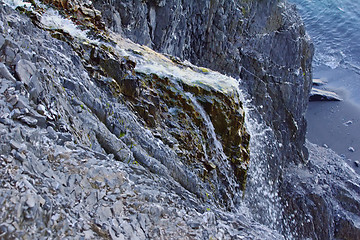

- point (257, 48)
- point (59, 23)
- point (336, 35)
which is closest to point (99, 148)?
point (59, 23)

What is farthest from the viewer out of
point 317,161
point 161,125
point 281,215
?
point 317,161

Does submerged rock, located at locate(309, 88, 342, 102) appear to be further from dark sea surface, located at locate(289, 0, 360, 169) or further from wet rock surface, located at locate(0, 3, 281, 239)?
wet rock surface, located at locate(0, 3, 281, 239)

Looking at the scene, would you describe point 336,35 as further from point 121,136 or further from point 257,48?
point 121,136

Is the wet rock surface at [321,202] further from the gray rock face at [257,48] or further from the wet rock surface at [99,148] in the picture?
the wet rock surface at [99,148]

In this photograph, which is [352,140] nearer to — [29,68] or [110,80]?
[110,80]

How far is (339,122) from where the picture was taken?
4153 centimetres

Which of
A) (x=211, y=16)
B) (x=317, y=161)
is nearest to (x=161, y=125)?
(x=211, y=16)

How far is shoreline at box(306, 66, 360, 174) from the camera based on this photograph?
123 ft

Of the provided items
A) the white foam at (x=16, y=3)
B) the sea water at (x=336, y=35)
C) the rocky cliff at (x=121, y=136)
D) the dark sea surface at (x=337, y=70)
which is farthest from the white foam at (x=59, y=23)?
the sea water at (x=336, y=35)

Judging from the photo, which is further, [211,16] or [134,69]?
[211,16]

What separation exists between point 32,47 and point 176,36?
1402 centimetres

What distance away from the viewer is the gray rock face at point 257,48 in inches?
786

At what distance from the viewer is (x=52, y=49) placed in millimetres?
7332

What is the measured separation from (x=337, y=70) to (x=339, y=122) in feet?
51.1
